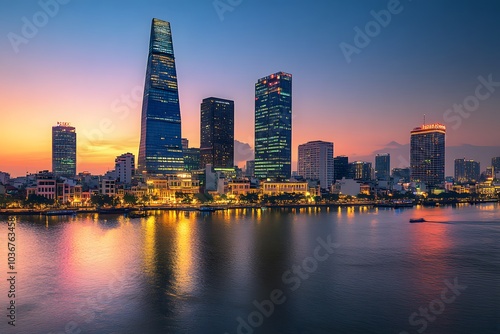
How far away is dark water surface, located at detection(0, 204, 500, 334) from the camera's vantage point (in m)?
20.7

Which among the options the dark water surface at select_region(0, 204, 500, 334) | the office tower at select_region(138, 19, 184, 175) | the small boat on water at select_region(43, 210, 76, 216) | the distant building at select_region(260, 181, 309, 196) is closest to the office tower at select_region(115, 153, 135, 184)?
the office tower at select_region(138, 19, 184, 175)

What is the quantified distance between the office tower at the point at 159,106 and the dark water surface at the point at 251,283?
104870 millimetres

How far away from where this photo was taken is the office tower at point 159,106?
14700 centimetres

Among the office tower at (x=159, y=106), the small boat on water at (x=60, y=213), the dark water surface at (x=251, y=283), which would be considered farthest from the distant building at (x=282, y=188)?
the dark water surface at (x=251, y=283)

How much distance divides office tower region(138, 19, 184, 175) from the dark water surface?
4129 inches

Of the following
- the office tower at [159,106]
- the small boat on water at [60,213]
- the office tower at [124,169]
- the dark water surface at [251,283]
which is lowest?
the dark water surface at [251,283]

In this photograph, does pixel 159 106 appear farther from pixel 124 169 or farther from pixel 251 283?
pixel 251 283

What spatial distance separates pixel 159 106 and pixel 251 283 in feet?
433

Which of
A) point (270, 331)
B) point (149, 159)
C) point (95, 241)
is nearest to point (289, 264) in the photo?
point (270, 331)

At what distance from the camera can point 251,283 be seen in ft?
91.0

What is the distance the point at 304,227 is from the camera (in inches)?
2346

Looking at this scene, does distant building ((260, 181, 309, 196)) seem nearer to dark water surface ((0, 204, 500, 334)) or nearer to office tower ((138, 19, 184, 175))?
office tower ((138, 19, 184, 175))

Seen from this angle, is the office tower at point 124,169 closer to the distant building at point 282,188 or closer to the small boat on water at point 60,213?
the distant building at point 282,188

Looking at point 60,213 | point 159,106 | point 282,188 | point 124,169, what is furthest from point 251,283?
point 159,106
